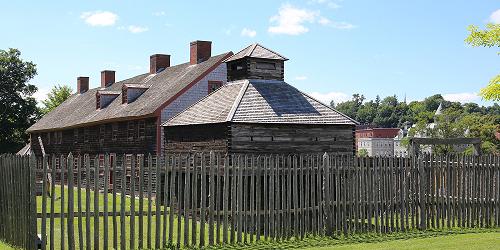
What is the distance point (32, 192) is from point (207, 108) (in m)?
12.3

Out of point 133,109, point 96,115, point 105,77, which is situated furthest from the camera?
point 105,77

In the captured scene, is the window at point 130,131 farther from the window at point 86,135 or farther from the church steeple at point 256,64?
the church steeple at point 256,64

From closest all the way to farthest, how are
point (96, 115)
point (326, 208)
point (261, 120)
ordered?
1. point (326, 208)
2. point (261, 120)
3. point (96, 115)

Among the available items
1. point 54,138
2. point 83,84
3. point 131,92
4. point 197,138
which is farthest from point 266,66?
point 83,84

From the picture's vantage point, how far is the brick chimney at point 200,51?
37344 mm

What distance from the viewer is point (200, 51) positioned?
37531 mm

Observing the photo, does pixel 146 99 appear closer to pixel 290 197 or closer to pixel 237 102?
pixel 237 102

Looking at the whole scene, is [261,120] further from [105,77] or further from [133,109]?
[105,77]

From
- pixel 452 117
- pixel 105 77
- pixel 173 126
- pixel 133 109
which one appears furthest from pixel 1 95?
pixel 452 117

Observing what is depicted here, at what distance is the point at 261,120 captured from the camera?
22.4m

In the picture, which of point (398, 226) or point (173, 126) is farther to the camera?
point (173, 126)

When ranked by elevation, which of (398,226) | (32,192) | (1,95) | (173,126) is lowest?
(398,226)

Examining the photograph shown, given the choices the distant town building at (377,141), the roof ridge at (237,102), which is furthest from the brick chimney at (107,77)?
the distant town building at (377,141)

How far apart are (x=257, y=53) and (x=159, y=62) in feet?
63.4
